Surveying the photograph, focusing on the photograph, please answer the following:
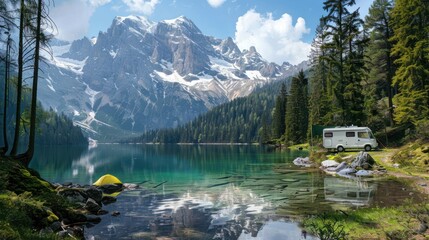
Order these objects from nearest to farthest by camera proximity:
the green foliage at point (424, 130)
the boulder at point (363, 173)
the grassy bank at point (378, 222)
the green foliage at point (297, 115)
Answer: the grassy bank at point (378, 222) → the boulder at point (363, 173) → the green foliage at point (424, 130) → the green foliage at point (297, 115)

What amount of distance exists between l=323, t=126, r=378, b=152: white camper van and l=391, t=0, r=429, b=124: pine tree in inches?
246

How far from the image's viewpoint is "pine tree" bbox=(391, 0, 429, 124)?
36.7 metres

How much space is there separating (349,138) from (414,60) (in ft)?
41.2

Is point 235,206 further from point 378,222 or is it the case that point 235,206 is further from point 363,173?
point 363,173

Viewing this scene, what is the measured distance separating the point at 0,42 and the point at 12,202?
14428 mm

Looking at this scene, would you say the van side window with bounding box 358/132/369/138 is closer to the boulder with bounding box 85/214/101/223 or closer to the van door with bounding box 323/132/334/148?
the van door with bounding box 323/132/334/148

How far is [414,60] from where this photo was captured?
3791cm

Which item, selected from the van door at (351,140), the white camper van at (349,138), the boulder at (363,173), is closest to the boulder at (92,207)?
the boulder at (363,173)

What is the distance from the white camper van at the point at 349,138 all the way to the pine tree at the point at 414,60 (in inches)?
246

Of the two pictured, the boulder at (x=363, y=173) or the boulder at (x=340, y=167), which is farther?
the boulder at (x=340, y=167)

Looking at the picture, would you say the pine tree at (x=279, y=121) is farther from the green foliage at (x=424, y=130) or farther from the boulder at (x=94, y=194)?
the boulder at (x=94, y=194)

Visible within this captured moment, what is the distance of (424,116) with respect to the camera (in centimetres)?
3553

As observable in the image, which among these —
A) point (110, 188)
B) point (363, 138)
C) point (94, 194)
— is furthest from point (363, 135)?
point (94, 194)

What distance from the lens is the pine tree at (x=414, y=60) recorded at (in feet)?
120
